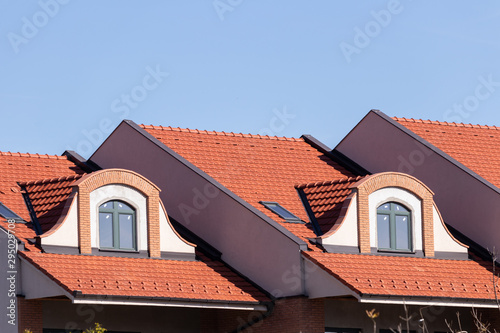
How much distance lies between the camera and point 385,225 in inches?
1235

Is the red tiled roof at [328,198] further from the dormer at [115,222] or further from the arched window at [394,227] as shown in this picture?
the dormer at [115,222]

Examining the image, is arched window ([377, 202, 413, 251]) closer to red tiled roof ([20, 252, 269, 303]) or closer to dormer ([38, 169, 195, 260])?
red tiled roof ([20, 252, 269, 303])

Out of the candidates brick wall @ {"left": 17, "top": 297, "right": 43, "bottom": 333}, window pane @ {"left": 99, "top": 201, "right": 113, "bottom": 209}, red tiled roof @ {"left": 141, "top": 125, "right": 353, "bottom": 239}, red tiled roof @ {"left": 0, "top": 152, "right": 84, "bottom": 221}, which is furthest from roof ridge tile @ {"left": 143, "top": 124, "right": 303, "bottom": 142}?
brick wall @ {"left": 17, "top": 297, "right": 43, "bottom": 333}

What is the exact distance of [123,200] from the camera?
3009 cm

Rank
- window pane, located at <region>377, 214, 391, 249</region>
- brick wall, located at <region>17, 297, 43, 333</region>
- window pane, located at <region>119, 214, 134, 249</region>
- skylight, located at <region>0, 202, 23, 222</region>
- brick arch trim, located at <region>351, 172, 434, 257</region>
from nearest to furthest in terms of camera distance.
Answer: brick wall, located at <region>17, 297, 43, 333</region>, skylight, located at <region>0, 202, 23, 222</region>, window pane, located at <region>119, 214, 134, 249</region>, brick arch trim, located at <region>351, 172, 434, 257</region>, window pane, located at <region>377, 214, 391, 249</region>

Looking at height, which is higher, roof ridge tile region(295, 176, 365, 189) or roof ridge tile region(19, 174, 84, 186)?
roof ridge tile region(19, 174, 84, 186)

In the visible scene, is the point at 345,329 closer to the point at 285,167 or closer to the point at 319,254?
the point at 319,254

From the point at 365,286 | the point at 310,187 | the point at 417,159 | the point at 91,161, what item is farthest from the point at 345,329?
the point at 91,161

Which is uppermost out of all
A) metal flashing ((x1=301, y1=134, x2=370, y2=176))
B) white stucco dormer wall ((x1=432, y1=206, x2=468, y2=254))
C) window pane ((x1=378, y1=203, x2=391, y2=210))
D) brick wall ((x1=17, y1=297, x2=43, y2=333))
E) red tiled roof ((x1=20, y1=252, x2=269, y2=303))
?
metal flashing ((x1=301, y1=134, x2=370, y2=176))

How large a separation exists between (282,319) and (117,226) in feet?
17.3

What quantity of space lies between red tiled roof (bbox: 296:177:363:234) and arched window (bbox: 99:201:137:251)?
557 cm

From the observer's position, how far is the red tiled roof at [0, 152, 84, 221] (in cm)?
3084

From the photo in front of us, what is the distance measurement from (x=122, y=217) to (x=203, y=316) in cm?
372

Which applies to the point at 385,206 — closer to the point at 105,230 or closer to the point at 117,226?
Answer: the point at 117,226
